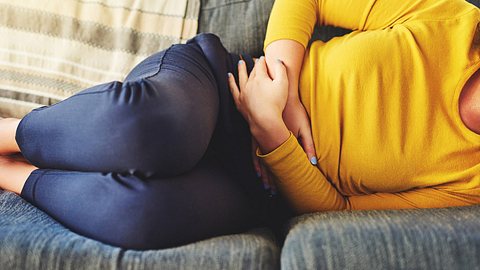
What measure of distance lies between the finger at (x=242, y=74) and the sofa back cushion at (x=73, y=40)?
316mm

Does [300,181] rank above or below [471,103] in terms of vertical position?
below

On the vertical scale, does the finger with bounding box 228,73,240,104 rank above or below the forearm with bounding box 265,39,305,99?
below

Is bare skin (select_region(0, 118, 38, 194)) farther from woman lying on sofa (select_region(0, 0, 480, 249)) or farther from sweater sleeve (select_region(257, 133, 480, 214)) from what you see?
sweater sleeve (select_region(257, 133, 480, 214))

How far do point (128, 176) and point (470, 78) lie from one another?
76cm

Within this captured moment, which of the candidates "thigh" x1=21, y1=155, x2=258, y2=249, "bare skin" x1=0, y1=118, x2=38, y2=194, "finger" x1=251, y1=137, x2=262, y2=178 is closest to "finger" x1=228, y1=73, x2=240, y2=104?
"finger" x1=251, y1=137, x2=262, y2=178

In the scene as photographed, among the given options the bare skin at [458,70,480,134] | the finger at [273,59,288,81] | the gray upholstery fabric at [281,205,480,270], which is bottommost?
the gray upholstery fabric at [281,205,480,270]

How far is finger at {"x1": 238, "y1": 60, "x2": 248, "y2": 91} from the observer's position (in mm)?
1107

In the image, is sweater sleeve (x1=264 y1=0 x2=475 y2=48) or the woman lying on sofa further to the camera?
sweater sleeve (x1=264 y1=0 x2=475 y2=48)

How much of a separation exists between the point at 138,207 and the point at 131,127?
0.14m

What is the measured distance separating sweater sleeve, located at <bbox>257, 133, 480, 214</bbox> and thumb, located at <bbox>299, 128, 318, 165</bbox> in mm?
24

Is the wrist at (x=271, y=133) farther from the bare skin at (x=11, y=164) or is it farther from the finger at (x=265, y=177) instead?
the bare skin at (x=11, y=164)

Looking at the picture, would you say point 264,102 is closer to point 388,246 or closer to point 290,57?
point 290,57

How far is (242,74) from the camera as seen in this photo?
3.68ft

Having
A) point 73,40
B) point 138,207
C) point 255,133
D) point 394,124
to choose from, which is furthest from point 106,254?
point 73,40
